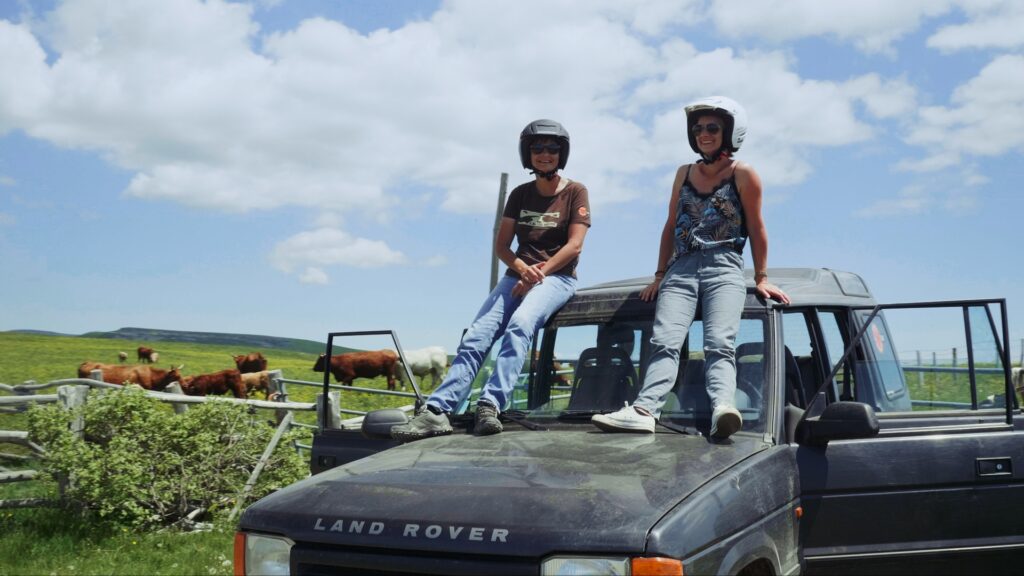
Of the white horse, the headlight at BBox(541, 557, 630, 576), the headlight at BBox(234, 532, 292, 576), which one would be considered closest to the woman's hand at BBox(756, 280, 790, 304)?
the headlight at BBox(541, 557, 630, 576)

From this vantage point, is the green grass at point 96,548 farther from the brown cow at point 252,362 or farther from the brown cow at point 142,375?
the brown cow at point 252,362

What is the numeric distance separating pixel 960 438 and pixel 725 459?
1478 mm

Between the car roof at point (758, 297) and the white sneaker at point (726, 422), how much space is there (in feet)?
2.75

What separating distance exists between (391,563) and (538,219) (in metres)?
3.15

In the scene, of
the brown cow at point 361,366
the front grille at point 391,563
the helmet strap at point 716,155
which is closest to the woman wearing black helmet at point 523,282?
the helmet strap at point 716,155

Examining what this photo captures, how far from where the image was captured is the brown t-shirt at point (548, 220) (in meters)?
5.97

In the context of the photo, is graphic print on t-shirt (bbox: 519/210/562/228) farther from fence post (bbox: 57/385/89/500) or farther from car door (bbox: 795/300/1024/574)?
fence post (bbox: 57/385/89/500)

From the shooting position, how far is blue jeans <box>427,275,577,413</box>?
5062 millimetres

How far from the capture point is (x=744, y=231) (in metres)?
5.22

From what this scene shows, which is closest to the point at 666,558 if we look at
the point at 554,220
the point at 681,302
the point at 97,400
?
the point at 681,302

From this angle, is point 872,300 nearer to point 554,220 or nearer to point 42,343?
point 554,220

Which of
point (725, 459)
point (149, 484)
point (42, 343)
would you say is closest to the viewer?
point (725, 459)

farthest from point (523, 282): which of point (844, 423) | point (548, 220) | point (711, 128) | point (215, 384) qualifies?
point (215, 384)

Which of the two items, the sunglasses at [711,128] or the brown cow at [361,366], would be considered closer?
the sunglasses at [711,128]
